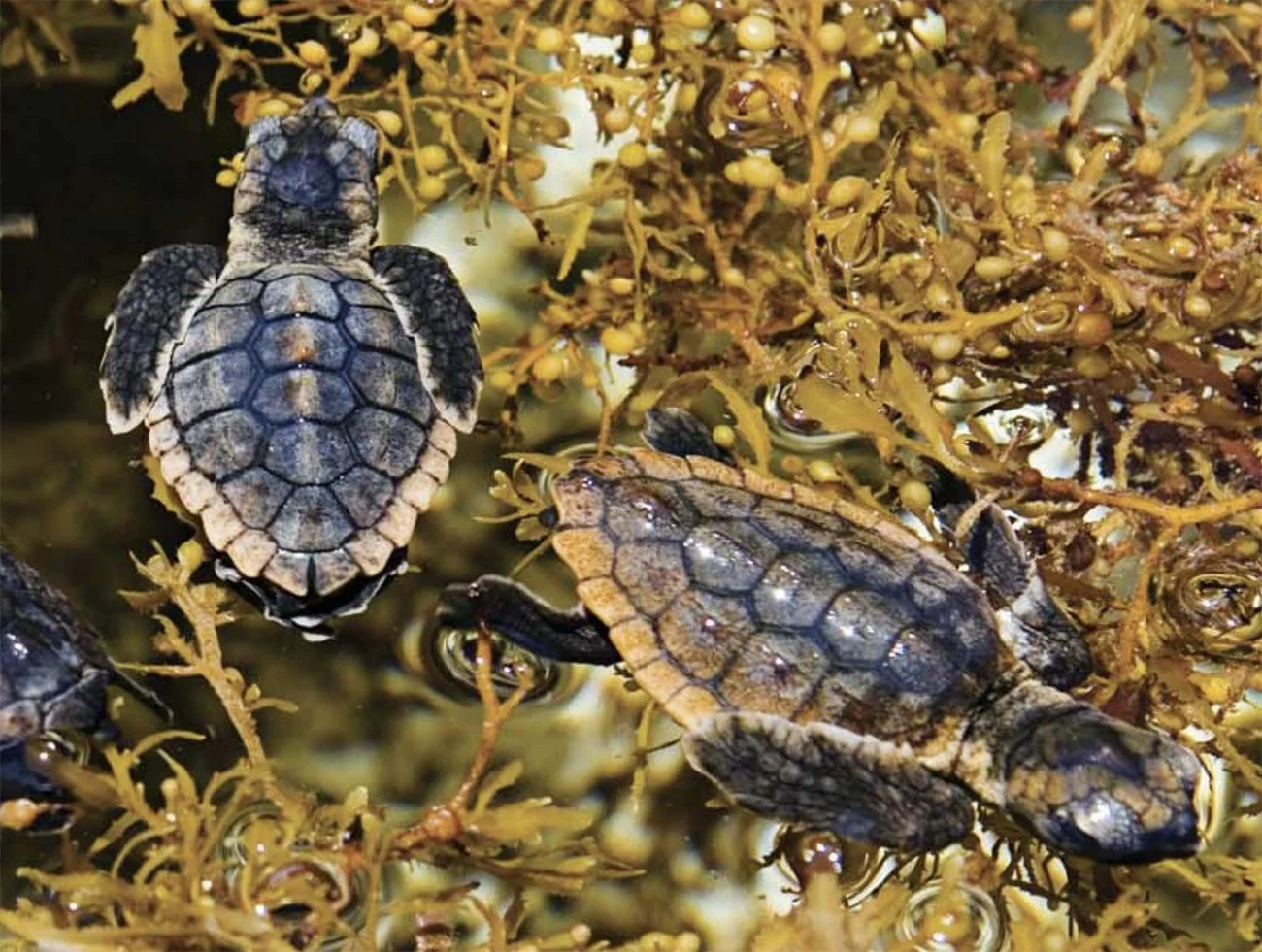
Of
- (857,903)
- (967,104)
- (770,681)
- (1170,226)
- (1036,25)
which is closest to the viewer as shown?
(770,681)

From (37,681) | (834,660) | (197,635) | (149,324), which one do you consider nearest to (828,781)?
(834,660)

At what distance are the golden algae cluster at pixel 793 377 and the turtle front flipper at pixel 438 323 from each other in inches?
2.4

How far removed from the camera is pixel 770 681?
144 cm

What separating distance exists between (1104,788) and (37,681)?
3.59ft

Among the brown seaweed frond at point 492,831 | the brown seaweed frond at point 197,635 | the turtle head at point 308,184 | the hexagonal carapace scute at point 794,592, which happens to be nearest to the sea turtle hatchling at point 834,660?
the hexagonal carapace scute at point 794,592

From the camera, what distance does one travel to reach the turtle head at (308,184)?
1.73m

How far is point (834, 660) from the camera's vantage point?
55.9 inches

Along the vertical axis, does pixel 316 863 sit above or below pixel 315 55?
below

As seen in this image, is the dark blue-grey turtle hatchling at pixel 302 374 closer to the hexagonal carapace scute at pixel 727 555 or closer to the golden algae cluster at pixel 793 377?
the golden algae cluster at pixel 793 377

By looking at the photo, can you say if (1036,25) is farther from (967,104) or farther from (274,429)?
(274,429)

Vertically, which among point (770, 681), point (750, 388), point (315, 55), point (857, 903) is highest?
point (315, 55)

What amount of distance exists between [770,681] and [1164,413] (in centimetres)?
56

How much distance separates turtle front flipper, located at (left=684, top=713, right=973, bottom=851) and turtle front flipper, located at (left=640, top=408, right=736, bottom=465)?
33 centimetres

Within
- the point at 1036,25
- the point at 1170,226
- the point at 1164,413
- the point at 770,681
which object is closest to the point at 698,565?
the point at 770,681
